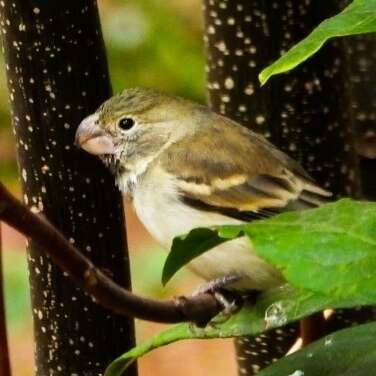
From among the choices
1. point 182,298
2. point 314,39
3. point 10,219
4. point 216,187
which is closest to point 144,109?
point 216,187

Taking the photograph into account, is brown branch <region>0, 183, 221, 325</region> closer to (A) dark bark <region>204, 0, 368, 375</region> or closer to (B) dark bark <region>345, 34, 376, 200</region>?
(A) dark bark <region>204, 0, 368, 375</region>

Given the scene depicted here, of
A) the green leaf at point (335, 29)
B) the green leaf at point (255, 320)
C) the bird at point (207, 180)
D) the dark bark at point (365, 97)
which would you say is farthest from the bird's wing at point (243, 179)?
the green leaf at point (335, 29)

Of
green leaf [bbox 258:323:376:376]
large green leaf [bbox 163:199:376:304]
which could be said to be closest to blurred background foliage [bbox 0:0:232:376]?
green leaf [bbox 258:323:376:376]

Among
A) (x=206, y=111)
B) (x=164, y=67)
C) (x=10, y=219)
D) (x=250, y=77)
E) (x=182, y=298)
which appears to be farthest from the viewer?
(x=164, y=67)

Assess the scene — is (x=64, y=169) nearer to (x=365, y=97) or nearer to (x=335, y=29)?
(x=335, y=29)

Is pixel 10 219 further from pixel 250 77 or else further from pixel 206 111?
pixel 206 111
